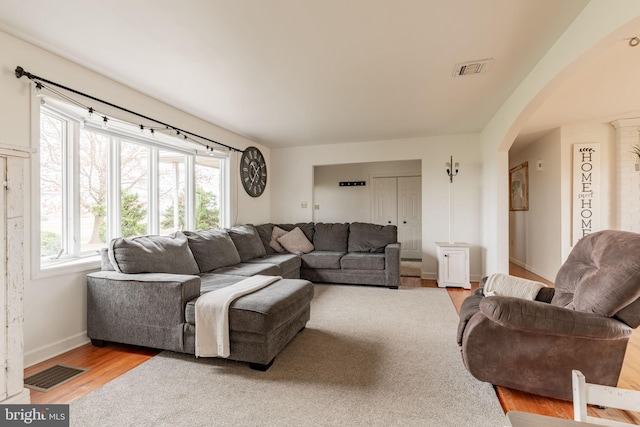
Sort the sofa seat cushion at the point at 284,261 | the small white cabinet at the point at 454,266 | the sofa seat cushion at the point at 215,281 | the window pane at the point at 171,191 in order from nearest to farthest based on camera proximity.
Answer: the sofa seat cushion at the point at 215,281 → the window pane at the point at 171,191 → the sofa seat cushion at the point at 284,261 → the small white cabinet at the point at 454,266

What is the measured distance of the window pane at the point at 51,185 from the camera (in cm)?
232

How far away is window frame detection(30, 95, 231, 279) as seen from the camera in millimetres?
2160

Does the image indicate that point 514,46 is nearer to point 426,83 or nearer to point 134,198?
point 426,83

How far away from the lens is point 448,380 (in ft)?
6.31

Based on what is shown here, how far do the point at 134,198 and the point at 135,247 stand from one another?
876mm

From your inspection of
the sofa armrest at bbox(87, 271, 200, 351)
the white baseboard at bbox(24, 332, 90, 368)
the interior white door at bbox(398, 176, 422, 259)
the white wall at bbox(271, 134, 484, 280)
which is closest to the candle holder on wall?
the white wall at bbox(271, 134, 484, 280)

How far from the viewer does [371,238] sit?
187 inches

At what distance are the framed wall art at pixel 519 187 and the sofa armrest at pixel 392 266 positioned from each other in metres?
3.17

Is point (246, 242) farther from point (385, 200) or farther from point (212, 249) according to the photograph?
point (385, 200)

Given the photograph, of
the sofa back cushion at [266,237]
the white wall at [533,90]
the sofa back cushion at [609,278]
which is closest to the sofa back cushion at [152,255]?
the sofa back cushion at [266,237]

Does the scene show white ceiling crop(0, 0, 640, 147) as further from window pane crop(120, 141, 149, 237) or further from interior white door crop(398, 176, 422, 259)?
interior white door crop(398, 176, 422, 259)

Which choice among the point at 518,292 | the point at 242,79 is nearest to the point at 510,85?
the point at 518,292

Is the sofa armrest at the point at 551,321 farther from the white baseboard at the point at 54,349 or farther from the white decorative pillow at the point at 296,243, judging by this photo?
the white decorative pillow at the point at 296,243

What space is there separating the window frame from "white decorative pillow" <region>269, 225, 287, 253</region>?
6.03 ft
